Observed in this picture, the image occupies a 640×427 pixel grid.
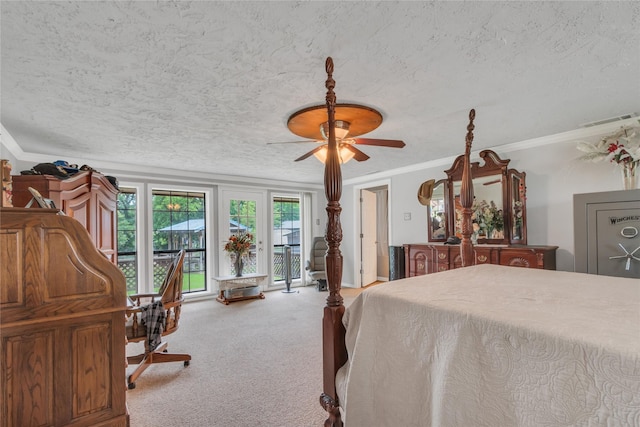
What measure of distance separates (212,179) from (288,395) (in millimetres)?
4005

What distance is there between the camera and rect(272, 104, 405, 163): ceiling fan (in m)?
2.38

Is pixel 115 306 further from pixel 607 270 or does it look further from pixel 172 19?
pixel 607 270

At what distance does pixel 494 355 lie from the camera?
0.94 meters

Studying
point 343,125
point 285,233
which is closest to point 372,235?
point 285,233

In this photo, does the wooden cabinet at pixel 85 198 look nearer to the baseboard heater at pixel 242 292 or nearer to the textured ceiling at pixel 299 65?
the textured ceiling at pixel 299 65

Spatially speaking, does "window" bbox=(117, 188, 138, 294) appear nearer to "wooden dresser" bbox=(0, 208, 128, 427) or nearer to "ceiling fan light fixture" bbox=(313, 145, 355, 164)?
"wooden dresser" bbox=(0, 208, 128, 427)

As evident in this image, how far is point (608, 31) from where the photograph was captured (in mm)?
1492

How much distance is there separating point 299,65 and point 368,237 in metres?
4.90

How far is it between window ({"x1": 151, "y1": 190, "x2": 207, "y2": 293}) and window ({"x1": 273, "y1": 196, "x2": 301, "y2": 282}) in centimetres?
145

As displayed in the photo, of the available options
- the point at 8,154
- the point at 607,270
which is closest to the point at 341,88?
the point at 607,270

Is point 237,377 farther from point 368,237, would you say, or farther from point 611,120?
point 368,237

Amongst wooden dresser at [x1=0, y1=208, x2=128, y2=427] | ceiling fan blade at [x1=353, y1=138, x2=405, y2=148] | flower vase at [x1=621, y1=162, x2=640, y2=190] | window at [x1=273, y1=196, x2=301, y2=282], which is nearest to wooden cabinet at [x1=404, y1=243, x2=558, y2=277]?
flower vase at [x1=621, y1=162, x2=640, y2=190]

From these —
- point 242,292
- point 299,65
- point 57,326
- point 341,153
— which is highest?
point 299,65

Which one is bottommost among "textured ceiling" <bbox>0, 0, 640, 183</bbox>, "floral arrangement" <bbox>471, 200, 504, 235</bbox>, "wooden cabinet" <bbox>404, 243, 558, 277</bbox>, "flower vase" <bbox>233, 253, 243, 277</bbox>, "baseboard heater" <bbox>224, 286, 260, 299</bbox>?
"baseboard heater" <bbox>224, 286, 260, 299</bbox>
